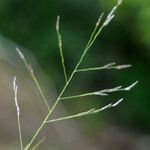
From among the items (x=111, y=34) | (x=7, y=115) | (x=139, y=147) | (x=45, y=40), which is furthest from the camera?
(x=111, y=34)

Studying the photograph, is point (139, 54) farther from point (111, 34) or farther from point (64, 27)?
point (64, 27)

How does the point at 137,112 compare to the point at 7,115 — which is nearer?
the point at 7,115

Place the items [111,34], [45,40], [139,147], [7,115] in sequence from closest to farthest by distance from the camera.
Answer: [7,115] → [139,147] → [45,40] → [111,34]

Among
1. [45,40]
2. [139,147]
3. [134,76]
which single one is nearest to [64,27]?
[45,40]

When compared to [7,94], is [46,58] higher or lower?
lower
